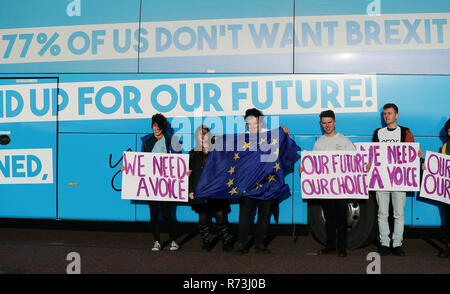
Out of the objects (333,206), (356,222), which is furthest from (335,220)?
(356,222)

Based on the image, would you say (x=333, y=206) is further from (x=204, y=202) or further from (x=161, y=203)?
(x=161, y=203)

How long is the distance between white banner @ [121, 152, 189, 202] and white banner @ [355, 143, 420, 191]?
2.62 metres

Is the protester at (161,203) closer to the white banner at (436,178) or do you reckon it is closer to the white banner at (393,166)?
the white banner at (393,166)

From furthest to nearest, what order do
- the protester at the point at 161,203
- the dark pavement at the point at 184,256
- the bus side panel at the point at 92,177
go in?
the bus side panel at the point at 92,177
the protester at the point at 161,203
the dark pavement at the point at 184,256

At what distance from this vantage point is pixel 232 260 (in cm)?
582

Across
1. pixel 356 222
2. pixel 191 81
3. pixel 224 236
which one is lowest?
pixel 224 236

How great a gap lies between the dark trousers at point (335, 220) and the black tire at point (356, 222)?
0.33 m

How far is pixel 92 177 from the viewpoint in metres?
6.88

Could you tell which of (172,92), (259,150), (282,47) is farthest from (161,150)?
(282,47)

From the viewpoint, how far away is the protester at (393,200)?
6.00 meters

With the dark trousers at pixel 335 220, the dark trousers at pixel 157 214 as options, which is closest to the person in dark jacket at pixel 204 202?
the dark trousers at pixel 157 214

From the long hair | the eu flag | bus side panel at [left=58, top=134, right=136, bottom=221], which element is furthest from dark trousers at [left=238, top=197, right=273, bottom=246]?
bus side panel at [left=58, top=134, right=136, bottom=221]

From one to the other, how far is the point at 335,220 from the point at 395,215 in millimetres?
827

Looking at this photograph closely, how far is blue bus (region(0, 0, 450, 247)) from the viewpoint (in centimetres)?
644
